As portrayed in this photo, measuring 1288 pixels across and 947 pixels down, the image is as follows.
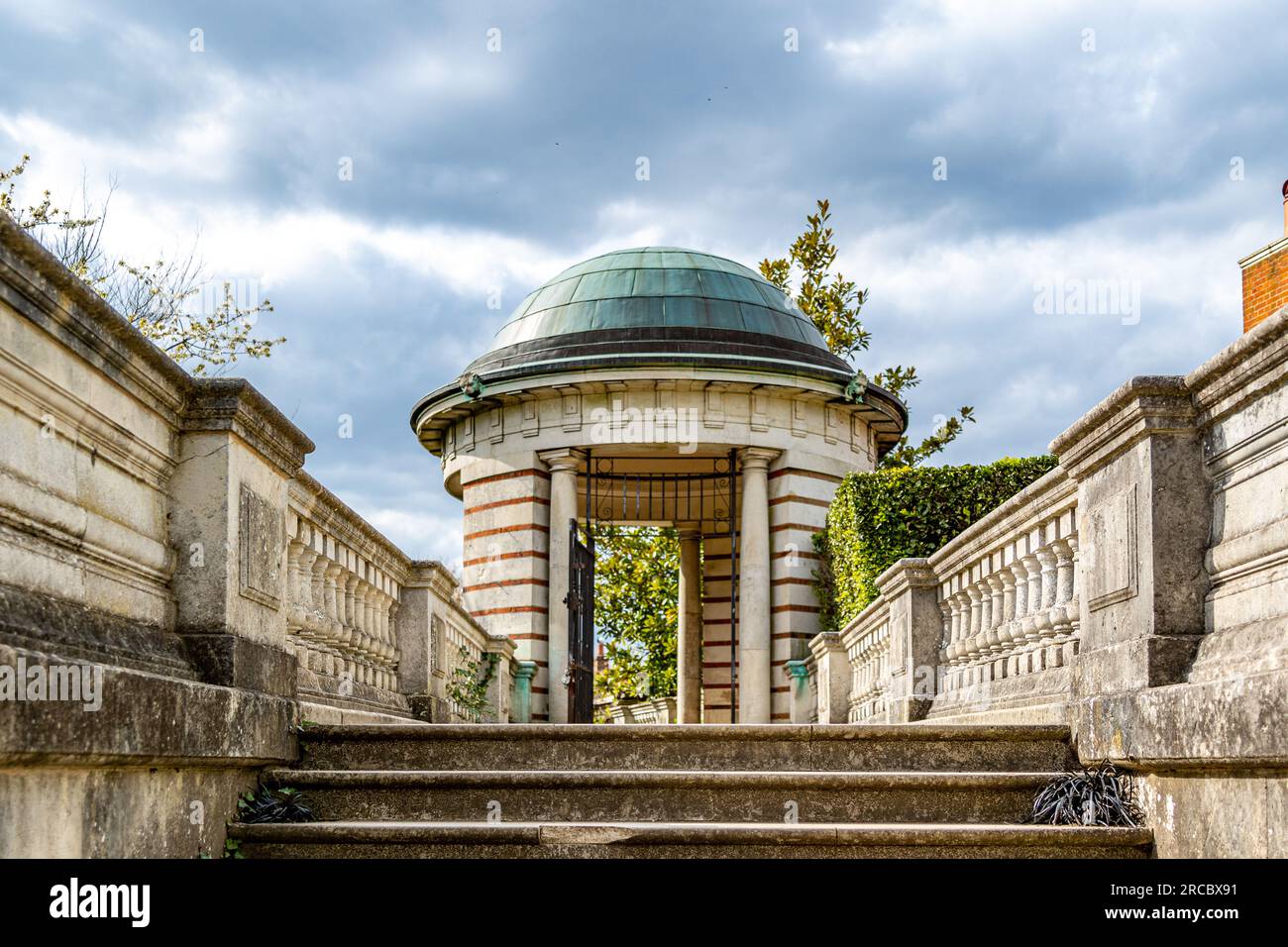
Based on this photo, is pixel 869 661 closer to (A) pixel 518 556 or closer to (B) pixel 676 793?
(A) pixel 518 556

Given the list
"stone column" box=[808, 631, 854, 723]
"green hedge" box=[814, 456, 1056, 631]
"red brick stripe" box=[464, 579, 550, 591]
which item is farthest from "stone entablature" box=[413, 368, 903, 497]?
"stone column" box=[808, 631, 854, 723]

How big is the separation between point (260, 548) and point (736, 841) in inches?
96.5

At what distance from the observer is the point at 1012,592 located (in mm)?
7410

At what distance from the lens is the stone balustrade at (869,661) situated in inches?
411

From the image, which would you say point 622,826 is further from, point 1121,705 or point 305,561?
point 305,561

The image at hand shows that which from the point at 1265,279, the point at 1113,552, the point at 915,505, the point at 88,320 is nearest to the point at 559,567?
the point at 915,505

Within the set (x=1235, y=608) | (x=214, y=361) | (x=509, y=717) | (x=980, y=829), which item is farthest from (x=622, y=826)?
(x=214, y=361)

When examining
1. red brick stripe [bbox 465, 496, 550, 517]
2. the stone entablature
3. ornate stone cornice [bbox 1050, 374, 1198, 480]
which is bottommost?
ornate stone cornice [bbox 1050, 374, 1198, 480]

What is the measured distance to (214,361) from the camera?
19109 millimetres

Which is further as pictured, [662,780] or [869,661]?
[869,661]

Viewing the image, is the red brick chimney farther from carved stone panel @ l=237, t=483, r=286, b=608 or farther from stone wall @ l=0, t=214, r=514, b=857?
carved stone panel @ l=237, t=483, r=286, b=608

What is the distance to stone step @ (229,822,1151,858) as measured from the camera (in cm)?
490

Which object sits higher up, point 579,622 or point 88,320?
point 88,320

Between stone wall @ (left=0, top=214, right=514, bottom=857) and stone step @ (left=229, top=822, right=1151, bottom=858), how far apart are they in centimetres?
73
